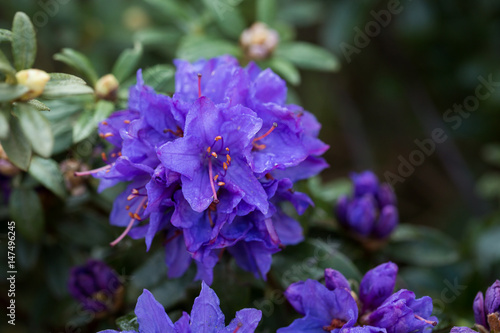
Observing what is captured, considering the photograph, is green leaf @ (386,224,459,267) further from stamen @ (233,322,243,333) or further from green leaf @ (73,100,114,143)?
green leaf @ (73,100,114,143)

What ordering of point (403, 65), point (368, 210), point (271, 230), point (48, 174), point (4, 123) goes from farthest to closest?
point (403, 65), point (368, 210), point (48, 174), point (271, 230), point (4, 123)

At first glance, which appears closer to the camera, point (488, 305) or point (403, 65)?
point (488, 305)

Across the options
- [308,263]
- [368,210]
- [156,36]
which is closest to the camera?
[308,263]

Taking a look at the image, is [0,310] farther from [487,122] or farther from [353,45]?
[487,122]

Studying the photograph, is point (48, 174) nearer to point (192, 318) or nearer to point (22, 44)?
point (22, 44)

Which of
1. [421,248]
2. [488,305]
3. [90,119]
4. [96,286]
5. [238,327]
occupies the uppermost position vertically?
[90,119]

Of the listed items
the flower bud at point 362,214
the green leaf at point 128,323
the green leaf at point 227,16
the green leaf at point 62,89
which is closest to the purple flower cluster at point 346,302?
the green leaf at point 128,323

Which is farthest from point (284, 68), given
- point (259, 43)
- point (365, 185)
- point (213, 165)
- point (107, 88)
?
point (213, 165)

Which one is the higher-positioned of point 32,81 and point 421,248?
point 32,81
